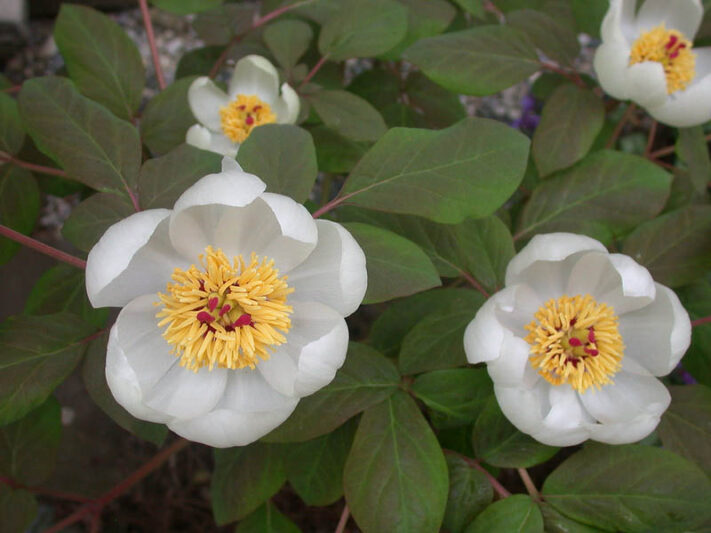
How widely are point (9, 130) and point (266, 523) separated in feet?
2.24

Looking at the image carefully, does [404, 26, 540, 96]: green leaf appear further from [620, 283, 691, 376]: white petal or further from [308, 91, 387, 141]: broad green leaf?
[620, 283, 691, 376]: white petal

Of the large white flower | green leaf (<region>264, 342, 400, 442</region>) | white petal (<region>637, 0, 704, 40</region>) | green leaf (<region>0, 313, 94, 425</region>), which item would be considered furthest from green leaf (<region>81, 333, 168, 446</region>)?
white petal (<region>637, 0, 704, 40</region>)

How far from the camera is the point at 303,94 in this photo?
0.96 metres

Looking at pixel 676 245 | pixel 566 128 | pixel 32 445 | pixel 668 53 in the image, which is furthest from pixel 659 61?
pixel 32 445

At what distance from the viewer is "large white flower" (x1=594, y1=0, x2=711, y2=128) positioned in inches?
33.4

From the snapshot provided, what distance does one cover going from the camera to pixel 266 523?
0.97 metres

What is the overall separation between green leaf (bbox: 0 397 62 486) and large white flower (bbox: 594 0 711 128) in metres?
0.93

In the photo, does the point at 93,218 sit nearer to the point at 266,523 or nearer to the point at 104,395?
the point at 104,395

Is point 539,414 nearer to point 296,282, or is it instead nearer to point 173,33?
point 296,282

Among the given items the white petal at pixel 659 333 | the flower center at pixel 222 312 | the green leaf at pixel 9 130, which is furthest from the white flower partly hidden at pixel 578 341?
the green leaf at pixel 9 130

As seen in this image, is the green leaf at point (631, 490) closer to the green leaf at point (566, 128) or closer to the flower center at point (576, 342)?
the flower center at point (576, 342)

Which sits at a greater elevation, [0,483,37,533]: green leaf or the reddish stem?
the reddish stem

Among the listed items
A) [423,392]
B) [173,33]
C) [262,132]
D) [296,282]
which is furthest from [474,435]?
[173,33]

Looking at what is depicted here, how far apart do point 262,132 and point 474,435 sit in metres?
0.43
